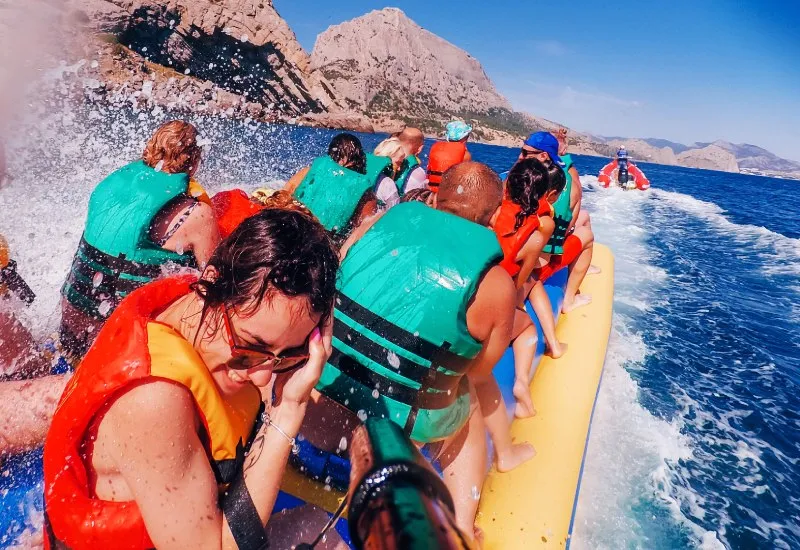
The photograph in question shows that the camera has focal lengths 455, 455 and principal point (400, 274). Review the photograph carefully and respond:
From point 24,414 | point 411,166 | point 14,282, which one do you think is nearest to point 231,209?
point 14,282

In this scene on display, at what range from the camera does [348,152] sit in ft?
13.3

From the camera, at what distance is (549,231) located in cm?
341

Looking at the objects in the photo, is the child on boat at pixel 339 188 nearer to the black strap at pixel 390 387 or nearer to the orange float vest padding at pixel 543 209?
the orange float vest padding at pixel 543 209

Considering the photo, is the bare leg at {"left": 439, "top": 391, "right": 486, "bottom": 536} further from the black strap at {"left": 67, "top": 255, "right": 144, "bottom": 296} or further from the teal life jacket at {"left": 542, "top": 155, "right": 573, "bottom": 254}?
the teal life jacket at {"left": 542, "top": 155, "right": 573, "bottom": 254}

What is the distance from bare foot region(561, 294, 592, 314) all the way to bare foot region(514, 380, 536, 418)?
73.9 inches

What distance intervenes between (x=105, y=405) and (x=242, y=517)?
0.50 metres

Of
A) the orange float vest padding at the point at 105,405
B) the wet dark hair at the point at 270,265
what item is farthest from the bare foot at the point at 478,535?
the wet dark hair at the point at 270,265

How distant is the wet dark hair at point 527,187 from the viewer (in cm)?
321

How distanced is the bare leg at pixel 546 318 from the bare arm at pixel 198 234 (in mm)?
2495

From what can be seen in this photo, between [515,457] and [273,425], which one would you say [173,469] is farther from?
[515,457]

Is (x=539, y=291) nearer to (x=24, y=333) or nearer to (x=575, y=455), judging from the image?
(x=575, y=455)

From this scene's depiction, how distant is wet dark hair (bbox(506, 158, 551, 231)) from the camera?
126 inches

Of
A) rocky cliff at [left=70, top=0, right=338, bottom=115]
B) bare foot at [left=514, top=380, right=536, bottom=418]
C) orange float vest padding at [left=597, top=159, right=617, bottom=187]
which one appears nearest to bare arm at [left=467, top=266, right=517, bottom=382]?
bare foot at [left=514, top=380, right=536, bottom=418]

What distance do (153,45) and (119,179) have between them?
63.7 meters
